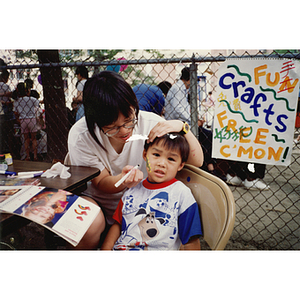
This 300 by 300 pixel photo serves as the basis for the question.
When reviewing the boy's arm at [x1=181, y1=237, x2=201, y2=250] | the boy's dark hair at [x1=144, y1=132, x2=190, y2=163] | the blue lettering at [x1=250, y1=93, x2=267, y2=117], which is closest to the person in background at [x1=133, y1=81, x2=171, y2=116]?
the boy's dark hair at [x1=144, y1=132, x2=190, y2=163]

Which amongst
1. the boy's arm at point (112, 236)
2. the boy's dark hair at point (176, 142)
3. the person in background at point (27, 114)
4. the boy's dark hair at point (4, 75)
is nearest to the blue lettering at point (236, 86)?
the boy's dark hair at point (176, 142)

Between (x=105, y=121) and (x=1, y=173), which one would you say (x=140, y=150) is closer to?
(x=105, y=121)

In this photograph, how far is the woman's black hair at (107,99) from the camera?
3.70 feet

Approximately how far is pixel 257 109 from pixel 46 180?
1153 millimetres

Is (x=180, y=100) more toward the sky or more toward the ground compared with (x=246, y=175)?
more toward the sky

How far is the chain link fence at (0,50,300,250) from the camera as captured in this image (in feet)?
4.20

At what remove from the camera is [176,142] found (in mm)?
1178

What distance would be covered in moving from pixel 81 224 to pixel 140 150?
1.56 feet

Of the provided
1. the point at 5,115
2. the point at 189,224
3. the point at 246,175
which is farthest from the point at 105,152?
the point at 246,175

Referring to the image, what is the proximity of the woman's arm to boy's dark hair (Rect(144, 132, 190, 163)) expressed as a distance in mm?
23

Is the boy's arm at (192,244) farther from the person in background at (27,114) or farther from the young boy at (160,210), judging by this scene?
the person in background at (27,114)

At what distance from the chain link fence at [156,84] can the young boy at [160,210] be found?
0.72 ft

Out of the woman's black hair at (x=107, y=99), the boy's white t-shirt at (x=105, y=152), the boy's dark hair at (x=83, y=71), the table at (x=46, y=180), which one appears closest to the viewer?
the table at (x=46, y=180)

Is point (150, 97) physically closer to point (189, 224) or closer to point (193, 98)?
point (193, 98)
